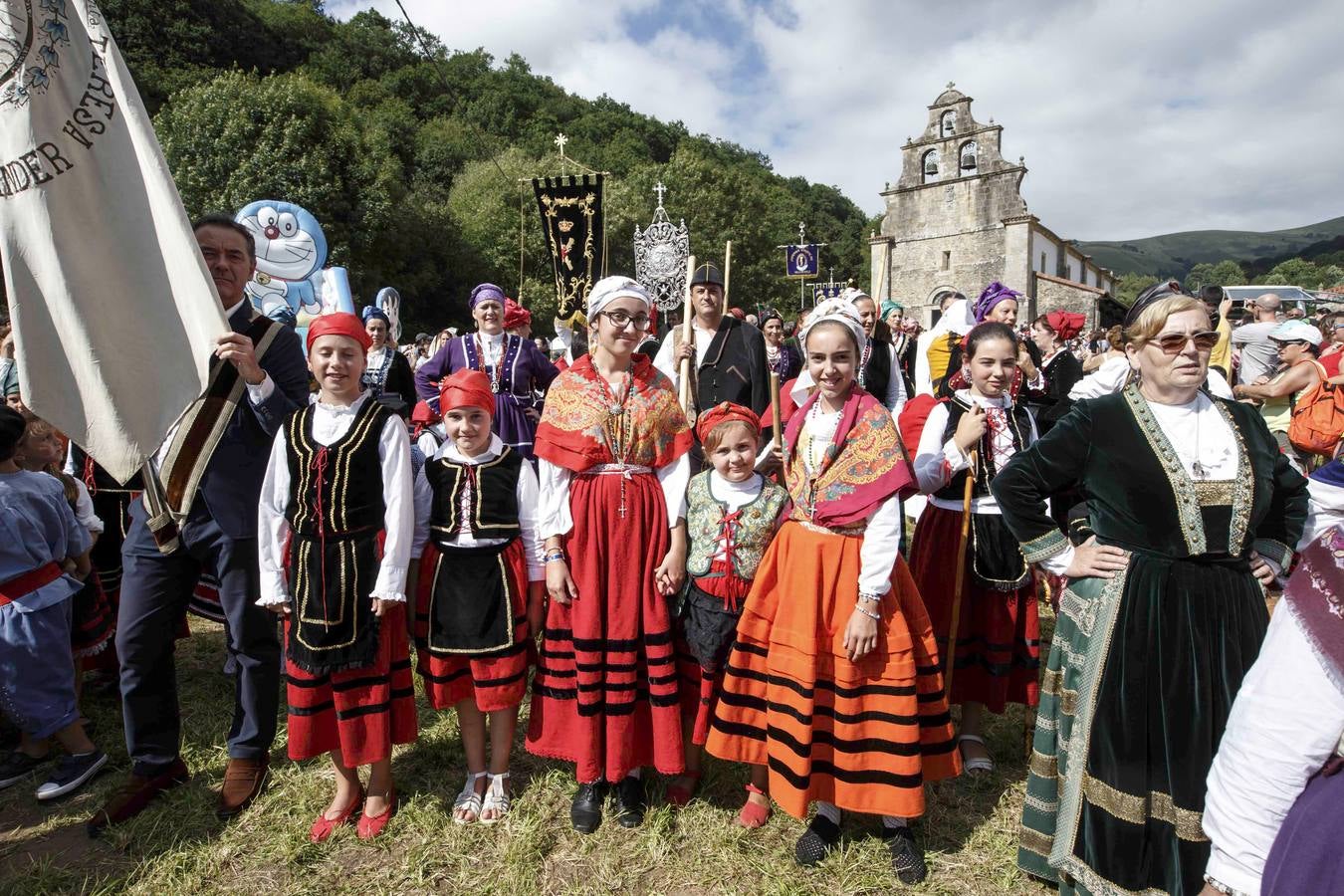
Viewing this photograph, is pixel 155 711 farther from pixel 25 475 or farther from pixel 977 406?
pixel 977 406

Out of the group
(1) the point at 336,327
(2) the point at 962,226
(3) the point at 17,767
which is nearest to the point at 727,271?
(1) the point at 336,327

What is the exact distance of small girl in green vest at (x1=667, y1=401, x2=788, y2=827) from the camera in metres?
2.78

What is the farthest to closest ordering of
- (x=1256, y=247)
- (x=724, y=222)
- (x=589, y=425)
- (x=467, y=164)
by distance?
1. (x=1256, y=247)
2. (x=724, y=222)
3. (x=467, y=164)
4. (x=589, y=425)

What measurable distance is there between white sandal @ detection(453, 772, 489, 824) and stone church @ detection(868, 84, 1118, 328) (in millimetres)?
35531

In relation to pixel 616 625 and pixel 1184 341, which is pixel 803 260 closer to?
pixel 616 625

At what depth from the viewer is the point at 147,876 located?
268 centimetres

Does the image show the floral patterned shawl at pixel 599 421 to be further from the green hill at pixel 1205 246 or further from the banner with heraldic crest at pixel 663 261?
the green hill at pixel 1205 246

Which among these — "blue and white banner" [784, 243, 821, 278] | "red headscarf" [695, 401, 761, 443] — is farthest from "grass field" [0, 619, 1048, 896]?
"blue and white banner" [784, 243, 821, 278]

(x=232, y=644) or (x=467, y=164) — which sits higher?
(x=467, y=164)

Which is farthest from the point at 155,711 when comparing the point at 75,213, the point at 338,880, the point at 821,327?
the point at 821,327

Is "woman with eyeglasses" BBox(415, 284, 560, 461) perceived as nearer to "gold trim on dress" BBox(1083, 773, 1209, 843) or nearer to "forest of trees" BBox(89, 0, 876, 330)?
"gold trim on dress" BBox(1083, 773, 1209, 843)

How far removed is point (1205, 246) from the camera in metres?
168

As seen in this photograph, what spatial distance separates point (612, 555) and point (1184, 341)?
200cm

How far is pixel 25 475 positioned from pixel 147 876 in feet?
6.22
